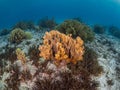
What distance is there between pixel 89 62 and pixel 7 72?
189 inches

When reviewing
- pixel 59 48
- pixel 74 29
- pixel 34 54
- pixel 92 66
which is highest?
pixel 74 29

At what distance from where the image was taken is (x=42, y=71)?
12078 millimetres

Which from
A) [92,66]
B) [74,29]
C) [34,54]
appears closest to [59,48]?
[92,66]

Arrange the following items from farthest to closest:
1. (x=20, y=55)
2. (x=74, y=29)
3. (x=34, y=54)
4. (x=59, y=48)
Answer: (x=74, y=29)
(x=34, y=54)
(x=20, y=55)
(x=59, y=48)

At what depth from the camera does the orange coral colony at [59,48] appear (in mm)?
11855

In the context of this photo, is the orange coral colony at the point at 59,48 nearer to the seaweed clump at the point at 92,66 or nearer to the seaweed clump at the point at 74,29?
the seaweed clump at the point at 92,66

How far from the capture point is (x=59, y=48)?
11.7 m

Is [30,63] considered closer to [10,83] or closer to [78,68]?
[10,83]

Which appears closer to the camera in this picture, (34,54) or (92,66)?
(92,66)

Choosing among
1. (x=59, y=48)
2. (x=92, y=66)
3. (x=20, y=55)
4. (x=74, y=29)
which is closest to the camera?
(x=59, y=48)

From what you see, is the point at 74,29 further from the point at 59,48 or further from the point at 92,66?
the point at 59,48

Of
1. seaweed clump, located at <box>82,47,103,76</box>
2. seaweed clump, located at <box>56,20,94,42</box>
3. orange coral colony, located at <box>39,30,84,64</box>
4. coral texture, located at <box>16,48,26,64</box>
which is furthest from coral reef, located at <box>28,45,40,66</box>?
seaweed clump, located at <box>56,20,94,42</box>

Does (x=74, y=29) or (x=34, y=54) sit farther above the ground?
(x=74, y=29)

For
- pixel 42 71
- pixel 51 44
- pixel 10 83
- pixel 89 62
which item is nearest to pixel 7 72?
pixel 10 83
